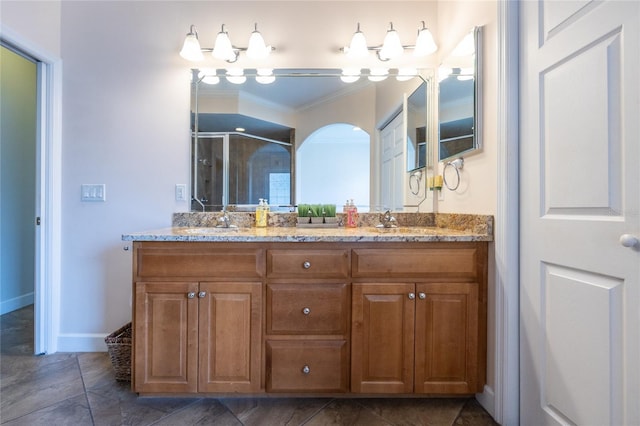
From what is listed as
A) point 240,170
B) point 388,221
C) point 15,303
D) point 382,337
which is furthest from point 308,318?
point 15,303

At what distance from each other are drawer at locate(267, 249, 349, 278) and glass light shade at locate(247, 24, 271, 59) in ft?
4.41

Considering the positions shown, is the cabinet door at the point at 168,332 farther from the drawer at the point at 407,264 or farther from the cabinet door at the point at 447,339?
the cabinet door at the point at 447,339

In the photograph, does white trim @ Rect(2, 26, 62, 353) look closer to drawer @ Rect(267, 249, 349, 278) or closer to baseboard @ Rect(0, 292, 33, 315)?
baseboard @ Rect(0, 292, 33, 315)

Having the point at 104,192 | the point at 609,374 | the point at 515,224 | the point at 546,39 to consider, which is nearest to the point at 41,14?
the point at 104,192

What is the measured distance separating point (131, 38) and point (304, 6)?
1.19 m

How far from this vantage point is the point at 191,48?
5.91ft

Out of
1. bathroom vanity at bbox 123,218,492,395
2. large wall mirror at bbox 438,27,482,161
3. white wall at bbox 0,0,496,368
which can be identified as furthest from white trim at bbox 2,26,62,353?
large wall mirror at bbox 438,27,482,161

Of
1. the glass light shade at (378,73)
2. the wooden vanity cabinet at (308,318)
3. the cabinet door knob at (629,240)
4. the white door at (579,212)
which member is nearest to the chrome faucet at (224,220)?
the wooden vanity cabinet at (308,318)

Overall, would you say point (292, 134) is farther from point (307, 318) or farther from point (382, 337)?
point (382, 337)

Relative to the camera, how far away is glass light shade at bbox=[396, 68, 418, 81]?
1902 mm

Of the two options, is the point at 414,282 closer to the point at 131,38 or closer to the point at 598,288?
the point at 598,288

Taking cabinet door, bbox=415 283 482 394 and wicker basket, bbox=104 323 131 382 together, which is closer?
cabinet door, bbox=415 283 482 394

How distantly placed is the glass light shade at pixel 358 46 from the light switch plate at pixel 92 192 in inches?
74.5

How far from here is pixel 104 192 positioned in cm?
189
